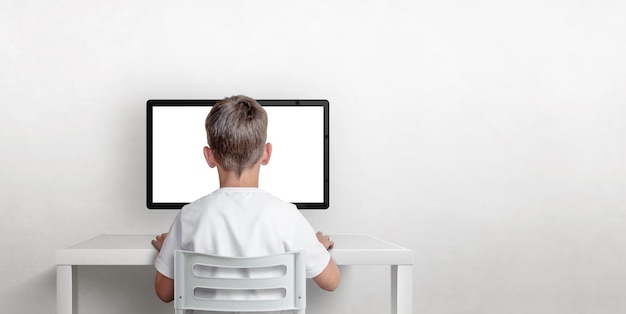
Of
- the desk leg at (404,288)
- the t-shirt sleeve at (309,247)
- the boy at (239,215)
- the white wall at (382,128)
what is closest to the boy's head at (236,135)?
the boy at (239,215)

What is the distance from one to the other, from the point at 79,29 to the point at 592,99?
2.06m

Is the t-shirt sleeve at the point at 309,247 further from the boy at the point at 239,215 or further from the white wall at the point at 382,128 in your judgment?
the white wall at the point at 382,128

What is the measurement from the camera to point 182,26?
254 cm

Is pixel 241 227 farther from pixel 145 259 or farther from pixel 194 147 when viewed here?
pixel 194 147

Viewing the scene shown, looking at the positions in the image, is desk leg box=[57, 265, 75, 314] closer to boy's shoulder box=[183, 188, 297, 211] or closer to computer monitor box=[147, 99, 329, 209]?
computer monitor box=[147, 99, 329, 209]

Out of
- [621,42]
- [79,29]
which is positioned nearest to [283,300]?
[79,29]

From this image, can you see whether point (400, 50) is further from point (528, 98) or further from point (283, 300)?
point (283, 300)

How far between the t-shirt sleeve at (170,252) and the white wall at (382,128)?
0.93m

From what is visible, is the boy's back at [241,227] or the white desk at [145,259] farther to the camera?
the white desk at [145,259]

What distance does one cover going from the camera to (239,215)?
154cm

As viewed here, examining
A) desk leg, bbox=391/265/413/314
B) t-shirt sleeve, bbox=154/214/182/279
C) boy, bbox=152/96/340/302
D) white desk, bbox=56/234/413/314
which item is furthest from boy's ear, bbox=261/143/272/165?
desk leg, bbox=391/265/413/314

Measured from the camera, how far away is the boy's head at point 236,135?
1597 mm

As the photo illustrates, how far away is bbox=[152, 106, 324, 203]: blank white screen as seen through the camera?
2371 mm

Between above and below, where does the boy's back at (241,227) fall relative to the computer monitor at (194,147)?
below
